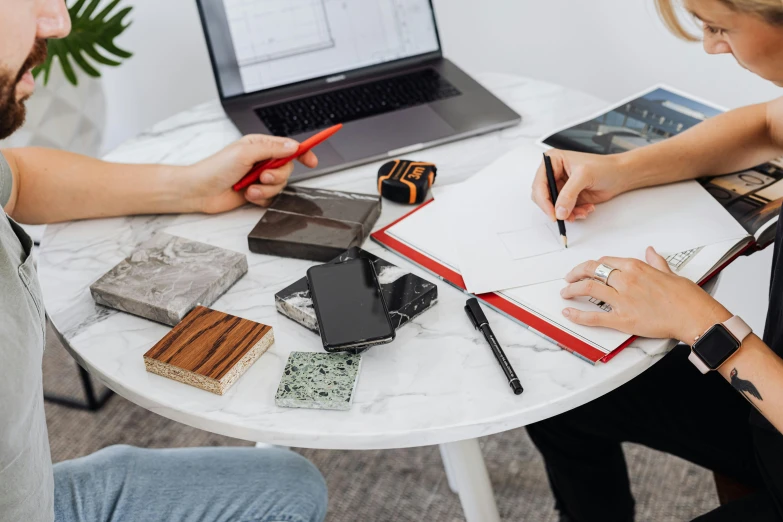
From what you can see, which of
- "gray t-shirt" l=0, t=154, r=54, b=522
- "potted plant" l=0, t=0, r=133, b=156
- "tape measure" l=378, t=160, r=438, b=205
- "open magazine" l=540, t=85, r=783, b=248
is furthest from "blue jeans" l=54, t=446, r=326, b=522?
"potted plant" l=0, t=0, r=133, b=156

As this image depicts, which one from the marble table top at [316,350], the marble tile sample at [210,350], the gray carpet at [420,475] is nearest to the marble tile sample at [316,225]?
the marble table top at [316,350]

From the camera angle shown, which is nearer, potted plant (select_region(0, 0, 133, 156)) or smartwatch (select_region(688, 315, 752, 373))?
smartwatch (select_region(688, 315, 752, 373))

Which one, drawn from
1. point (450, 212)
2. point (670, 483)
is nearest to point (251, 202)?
point (450, 212)

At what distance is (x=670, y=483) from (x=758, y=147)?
A: 0.72 metres

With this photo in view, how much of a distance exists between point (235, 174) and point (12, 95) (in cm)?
31

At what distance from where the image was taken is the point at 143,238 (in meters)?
1.05

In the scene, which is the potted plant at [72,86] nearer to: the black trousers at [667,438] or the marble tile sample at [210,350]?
the marble tile sample at [210,350]

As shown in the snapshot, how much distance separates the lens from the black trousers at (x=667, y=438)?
90 centimetres

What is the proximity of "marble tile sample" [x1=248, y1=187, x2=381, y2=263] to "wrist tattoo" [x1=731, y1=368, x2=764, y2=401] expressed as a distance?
47cm

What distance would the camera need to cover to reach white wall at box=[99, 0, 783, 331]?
5.17 ft

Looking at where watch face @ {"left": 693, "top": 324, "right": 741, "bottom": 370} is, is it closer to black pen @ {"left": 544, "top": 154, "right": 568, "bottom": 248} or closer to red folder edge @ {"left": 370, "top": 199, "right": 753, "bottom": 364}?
red folder edge @ {"left": 370, "top": 199, "right": 753, "bottom": 364}

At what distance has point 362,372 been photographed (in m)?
0.81

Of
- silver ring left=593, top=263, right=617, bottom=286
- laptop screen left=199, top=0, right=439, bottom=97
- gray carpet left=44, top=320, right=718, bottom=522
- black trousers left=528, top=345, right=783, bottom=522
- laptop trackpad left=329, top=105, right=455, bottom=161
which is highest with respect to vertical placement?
laptop screen left=199, top=0, right=439, bottom=97

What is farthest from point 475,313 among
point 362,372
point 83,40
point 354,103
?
point 83,40
